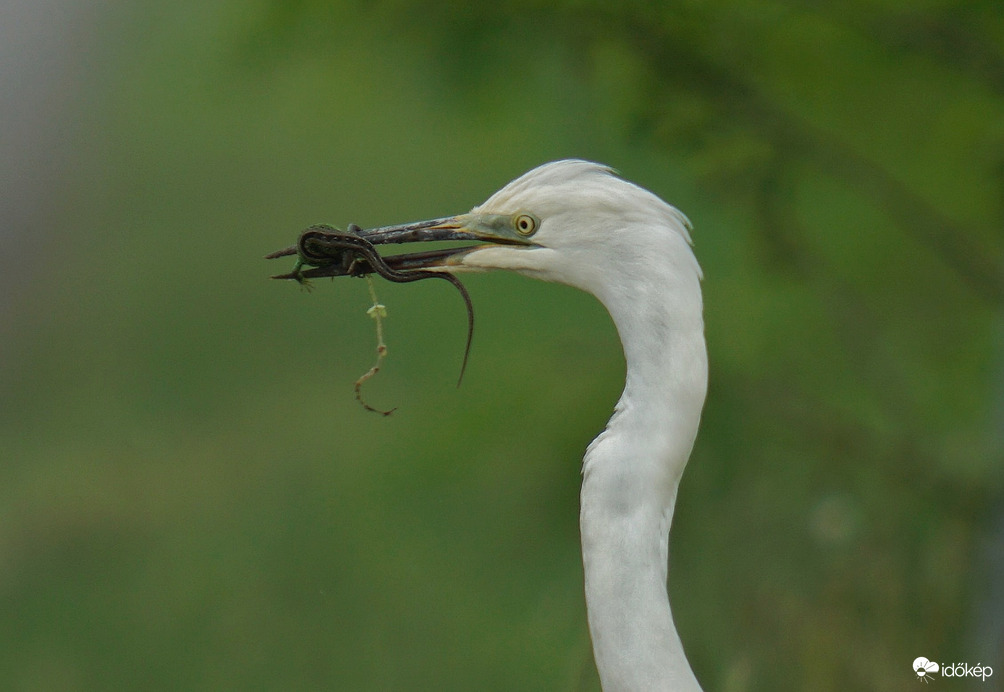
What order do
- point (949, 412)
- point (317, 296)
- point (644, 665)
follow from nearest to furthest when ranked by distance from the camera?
point (644, 665), point (949, 412), point (317, 296)

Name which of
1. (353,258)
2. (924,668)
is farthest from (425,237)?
(924,668)

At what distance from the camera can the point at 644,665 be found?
974 millimetres

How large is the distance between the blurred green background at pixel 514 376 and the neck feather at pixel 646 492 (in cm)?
68

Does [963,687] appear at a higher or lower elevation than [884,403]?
lower

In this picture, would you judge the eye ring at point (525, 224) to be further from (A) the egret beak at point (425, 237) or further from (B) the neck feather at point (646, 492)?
(B) the neck feather at point (646, 492)

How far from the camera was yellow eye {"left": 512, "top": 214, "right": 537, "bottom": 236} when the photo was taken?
110 cm

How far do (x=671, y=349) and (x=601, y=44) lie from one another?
2.50 feet

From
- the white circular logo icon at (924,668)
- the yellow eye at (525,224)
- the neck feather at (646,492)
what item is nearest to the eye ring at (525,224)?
the yellow eye at (525,224)

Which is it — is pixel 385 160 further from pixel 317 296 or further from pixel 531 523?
pixel 531 523

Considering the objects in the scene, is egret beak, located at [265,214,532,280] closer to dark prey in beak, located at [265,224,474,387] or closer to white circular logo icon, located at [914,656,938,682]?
dark prey in beak, located at [265,224,474,387]

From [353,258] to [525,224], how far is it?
0.20 meters

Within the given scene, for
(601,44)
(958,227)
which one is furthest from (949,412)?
(601,44)

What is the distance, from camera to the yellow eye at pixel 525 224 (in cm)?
110

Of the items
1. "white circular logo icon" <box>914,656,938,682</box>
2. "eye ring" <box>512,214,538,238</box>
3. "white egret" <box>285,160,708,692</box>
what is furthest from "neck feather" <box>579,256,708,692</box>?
"white circular logo icon" <box>914,656,938,682</box>
